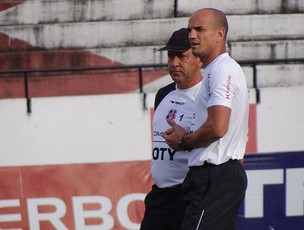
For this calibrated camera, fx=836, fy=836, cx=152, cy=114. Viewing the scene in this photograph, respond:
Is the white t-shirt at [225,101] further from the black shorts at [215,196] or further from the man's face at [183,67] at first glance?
the man's face at [183,67]

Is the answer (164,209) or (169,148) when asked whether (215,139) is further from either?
(164,209)

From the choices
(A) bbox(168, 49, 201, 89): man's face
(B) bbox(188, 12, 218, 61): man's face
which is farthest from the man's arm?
(A) bbox(168, 49, 201, 89): man's face

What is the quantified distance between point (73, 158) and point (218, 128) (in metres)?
3.37

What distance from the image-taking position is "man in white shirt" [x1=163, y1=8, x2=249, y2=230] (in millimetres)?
4262

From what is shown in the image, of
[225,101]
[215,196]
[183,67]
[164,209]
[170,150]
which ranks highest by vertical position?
[183,67]

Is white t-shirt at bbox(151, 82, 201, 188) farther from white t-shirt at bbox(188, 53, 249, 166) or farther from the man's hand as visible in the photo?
white t-shirt at bbox(188, 53, 249, 166)

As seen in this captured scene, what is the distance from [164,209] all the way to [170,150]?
0.39 metres

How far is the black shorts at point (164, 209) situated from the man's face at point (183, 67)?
0.66 m

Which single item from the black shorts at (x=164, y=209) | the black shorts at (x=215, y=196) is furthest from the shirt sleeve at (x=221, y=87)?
the black shorts at (x=164, y=209)

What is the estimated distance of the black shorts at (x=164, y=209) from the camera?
523cm

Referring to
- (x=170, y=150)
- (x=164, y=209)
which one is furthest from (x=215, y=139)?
(x=164, y=209)

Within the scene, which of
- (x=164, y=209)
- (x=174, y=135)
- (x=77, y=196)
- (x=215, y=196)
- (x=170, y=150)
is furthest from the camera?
(x=77, y=196)

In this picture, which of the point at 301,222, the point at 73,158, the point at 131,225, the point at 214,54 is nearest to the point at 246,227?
the point at 301,222

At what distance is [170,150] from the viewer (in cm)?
517
